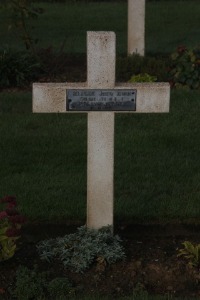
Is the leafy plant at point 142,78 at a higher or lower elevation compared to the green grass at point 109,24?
lower

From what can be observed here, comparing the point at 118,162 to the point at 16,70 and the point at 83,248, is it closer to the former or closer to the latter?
the point at 83,248

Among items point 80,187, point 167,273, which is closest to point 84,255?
point 167,273

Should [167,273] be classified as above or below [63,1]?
below

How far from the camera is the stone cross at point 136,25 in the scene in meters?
12.5

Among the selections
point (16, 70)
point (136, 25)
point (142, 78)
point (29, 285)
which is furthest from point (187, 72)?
point (29, 285)

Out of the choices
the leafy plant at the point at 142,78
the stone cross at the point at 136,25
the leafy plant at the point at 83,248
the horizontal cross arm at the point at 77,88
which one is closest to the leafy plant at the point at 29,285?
the leafy plant at the point at 83,248

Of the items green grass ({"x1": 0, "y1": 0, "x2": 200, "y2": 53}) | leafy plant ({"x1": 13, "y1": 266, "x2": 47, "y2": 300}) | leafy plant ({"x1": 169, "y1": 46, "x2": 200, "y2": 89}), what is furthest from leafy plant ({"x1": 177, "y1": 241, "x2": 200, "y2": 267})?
green grass ({"x1": 0, "y1": 0, "x2": 200, "y2": 53})

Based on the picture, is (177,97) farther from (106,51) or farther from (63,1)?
(63,1)

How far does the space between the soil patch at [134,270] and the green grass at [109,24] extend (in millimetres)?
7664

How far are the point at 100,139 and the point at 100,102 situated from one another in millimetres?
235

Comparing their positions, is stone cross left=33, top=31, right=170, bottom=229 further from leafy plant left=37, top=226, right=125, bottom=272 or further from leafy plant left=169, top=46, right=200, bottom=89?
leafy plant left=169, top=46, right=200, bottom=89

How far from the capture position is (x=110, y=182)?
6.31 meters

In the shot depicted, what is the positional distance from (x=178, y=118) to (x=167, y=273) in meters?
3.94

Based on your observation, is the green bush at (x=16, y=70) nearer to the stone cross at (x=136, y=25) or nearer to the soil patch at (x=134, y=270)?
the stone cross at (x=136, y=25)
